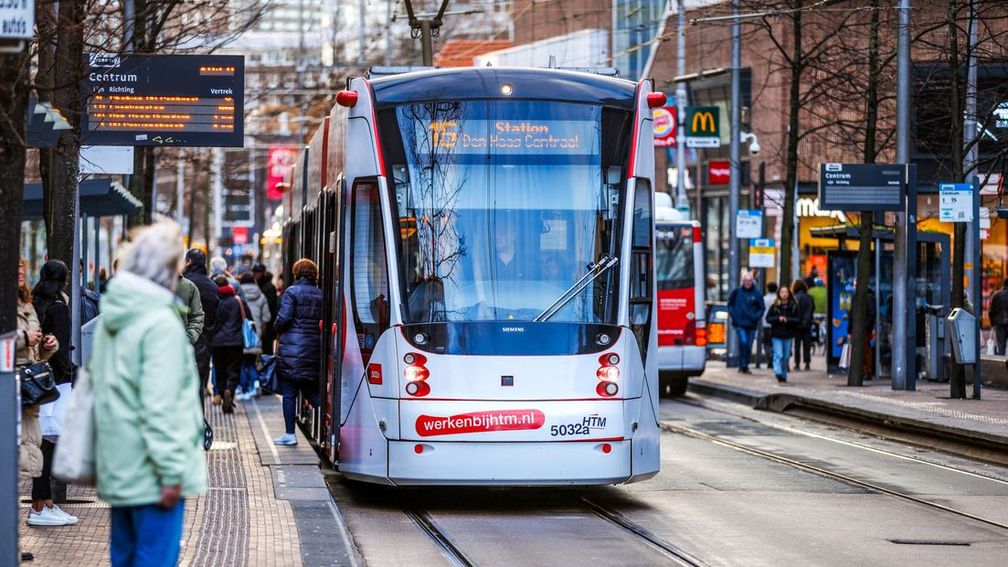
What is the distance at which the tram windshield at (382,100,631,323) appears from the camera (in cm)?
1212

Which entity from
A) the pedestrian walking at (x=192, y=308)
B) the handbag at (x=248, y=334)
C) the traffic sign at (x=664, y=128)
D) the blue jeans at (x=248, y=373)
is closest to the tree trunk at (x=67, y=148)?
the pedestrian walking at (x=192, y=308)

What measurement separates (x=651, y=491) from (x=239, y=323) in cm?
903

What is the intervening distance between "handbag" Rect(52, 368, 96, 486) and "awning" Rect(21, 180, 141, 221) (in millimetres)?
12406

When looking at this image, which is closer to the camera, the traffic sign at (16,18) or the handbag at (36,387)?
the traffic sign at (16,18)

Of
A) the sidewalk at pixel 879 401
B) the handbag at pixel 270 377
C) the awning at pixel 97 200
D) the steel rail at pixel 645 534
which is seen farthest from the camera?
the awning at pixel 97 200

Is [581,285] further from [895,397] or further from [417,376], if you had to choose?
[895,397]

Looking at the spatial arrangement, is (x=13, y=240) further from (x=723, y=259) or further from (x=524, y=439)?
(x=723, y=259)

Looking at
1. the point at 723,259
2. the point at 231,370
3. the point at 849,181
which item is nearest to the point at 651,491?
the point at 231,370

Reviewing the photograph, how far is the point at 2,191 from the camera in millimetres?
8289

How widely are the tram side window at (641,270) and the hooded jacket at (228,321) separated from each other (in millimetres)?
9534

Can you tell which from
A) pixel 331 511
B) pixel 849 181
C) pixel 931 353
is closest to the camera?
pixel 331 511

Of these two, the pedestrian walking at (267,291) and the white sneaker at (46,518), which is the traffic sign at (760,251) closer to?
the pedestrian walking at (267,291)

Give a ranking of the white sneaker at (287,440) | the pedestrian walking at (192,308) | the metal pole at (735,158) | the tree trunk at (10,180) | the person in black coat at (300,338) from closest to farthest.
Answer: the tree trunk at (10,180), the pedestrian walking at (192,308), the person in black coat at (300,338), the white sneaker at (287,440), the metal pole at (735,158)

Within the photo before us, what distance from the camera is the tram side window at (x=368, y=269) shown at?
484 inches
